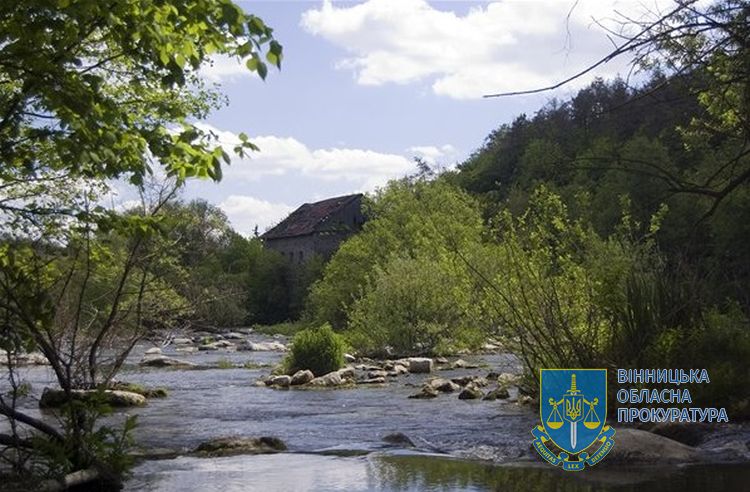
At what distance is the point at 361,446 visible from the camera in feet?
39.1

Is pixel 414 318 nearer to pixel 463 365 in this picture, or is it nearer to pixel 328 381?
pixel 463 365

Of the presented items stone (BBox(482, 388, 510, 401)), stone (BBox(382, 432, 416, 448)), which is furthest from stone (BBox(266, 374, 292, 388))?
stone (BBox(382, 432, 416, 448))

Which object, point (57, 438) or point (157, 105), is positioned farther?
point (57, 438)

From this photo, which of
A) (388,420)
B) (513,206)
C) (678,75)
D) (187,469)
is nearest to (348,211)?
(513,206)

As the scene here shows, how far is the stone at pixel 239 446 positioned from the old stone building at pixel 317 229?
55.5 metres

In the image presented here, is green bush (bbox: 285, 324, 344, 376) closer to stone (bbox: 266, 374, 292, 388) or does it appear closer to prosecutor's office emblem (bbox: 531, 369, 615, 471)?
stone (bbox: 266, 374, 292, 388)

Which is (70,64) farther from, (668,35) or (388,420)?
(388,420)

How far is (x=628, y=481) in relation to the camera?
29.2 ft

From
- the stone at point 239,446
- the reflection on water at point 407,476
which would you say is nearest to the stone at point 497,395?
the stone at point 239,446

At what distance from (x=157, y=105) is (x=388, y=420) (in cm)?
956

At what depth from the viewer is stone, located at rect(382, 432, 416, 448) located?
39.2 ft

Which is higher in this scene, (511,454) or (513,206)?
(513,206)

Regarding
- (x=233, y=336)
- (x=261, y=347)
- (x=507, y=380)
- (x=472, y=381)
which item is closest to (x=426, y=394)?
(x=507, y=380)

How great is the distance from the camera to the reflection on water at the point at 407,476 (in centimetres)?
875
